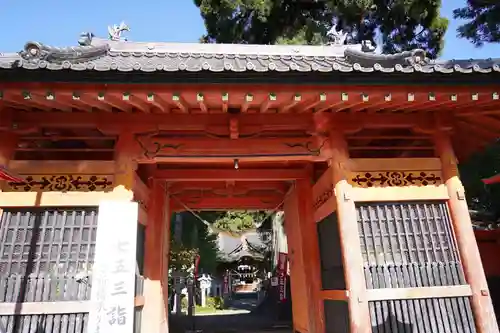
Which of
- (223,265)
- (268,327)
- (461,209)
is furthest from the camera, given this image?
(223,265)

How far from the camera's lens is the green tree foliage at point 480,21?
10.7 meters

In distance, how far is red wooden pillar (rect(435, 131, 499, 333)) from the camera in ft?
14.4

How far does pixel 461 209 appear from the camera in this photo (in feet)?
15.6

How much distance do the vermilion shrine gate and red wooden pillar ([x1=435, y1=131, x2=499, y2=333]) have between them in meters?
0.02

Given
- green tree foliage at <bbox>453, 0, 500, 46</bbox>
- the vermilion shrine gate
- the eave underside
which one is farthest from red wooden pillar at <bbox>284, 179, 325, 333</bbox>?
green tree foliage at <bbox>453, 0, 500, 46</bbox>

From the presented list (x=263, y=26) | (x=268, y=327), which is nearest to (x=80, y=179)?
(x=268, y=327)

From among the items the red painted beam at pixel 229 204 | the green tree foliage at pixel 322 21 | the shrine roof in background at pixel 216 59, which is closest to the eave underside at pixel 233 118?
the shrine roof in background at pixel 216 59

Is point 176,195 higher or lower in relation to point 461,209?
higher

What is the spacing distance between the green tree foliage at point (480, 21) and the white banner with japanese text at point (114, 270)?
11647 millimetres

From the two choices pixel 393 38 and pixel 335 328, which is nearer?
pixel 335 328

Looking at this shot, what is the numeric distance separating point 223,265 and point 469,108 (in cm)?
2264

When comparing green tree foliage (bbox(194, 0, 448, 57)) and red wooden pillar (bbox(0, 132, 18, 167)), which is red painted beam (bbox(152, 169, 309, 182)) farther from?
Answer: green tree foliage (bbox(194, 0, 448, 57))

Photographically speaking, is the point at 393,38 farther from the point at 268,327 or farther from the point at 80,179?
the point at 80,179

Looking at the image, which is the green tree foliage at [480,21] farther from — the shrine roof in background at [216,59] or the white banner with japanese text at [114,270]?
the white banner with japanese text at [114,270]
